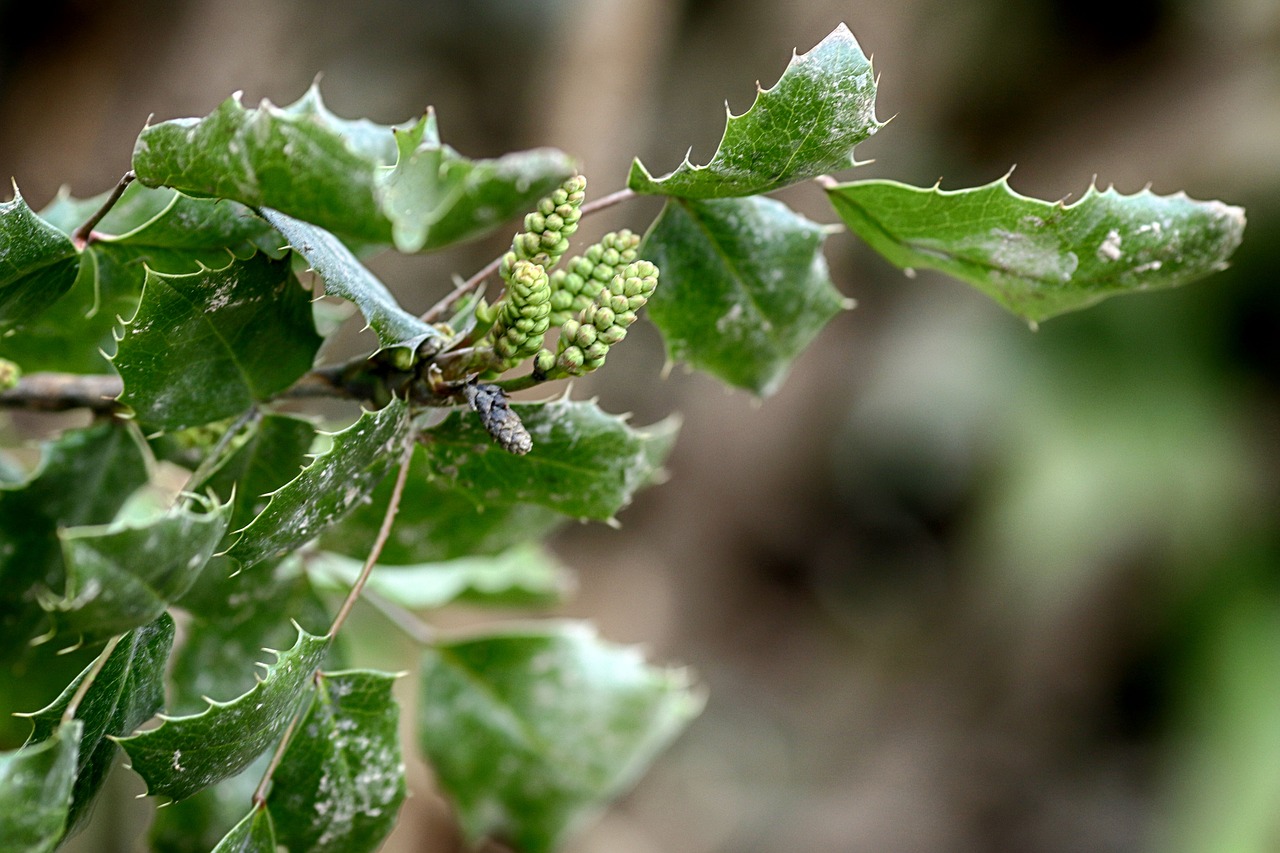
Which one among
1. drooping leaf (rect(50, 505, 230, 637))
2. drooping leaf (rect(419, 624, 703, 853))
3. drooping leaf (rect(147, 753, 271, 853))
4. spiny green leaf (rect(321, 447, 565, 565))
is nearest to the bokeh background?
drooping leaf (rect(419, 624, 703, 853))

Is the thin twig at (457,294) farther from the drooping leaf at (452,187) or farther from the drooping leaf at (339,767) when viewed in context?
the drooping leaf at (339,767)

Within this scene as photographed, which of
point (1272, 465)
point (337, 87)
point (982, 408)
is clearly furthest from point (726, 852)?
point (337, 87)

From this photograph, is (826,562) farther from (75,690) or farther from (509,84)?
(75,690)

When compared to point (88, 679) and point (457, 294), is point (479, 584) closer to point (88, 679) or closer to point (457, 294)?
point (457, 294)

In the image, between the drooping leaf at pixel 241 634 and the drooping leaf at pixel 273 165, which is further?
the drooping leaf at pixel 241 634

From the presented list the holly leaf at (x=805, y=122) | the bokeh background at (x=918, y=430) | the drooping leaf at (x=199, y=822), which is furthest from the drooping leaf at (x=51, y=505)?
the bokeh background at (x=918, y=430)

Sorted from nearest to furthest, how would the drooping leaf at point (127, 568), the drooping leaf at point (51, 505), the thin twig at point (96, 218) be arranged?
the drooping leaf at point (127, 568)
the thin twig at point (96, 218)
the drooping leaf at point (51, 505)

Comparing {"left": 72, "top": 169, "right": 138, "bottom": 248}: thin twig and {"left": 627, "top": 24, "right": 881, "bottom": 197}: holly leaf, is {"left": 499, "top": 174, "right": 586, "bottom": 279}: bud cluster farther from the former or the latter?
{"left": 72, "top": 169, "right": 138, "bottom": 248}: thin twig
